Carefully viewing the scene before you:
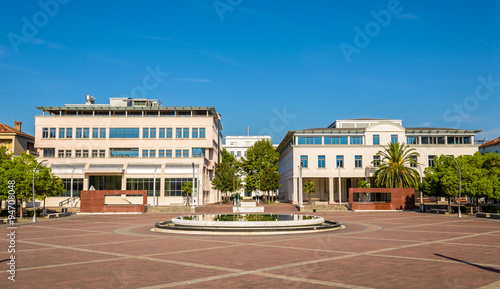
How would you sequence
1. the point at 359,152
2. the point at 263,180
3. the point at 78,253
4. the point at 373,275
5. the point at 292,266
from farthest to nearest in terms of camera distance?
the point at 263,180 → the point at 359,152 → the point at 78,253 → the point at 292,266 → the point at 373,275

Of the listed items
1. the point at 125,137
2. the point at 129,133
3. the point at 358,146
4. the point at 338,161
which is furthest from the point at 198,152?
the point at 358,146

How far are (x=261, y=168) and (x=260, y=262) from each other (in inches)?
2764

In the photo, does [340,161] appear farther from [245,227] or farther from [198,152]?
[245,227]

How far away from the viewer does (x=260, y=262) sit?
13.6m

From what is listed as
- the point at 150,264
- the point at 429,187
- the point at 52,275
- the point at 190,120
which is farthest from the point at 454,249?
the point at 190,120

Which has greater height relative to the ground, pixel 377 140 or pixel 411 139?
pixel 411 139

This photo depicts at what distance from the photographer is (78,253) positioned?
52.3 feet

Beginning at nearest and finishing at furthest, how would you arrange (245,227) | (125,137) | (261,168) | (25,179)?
(245,227), (25,179), (125,137), (261,168)

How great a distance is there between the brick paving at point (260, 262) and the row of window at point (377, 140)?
46.2 metres

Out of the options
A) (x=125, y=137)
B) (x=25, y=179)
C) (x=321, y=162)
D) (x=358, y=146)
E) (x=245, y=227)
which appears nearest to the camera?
(x=245, y=227)

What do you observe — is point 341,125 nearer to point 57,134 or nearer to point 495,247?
point 57,134

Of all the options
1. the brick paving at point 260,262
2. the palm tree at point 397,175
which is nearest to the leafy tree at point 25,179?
the brick paving at point 260,262

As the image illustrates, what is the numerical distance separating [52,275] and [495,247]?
1662 cm

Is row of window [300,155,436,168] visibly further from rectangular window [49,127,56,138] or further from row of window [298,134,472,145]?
rectangular window [49,127,56,138]
